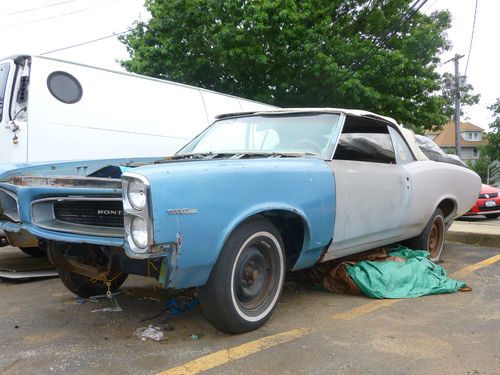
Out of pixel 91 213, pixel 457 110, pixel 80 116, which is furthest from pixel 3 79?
pixel 457 110

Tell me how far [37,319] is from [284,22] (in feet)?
35.8

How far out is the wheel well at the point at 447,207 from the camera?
19.1ft

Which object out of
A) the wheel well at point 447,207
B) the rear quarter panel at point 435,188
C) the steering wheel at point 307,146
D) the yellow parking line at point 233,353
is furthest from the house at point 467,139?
the yellow parking line at point 233,353

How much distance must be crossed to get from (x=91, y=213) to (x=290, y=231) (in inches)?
58.1

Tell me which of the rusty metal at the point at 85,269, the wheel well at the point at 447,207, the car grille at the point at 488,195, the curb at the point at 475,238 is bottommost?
the curb at the point at 475,238

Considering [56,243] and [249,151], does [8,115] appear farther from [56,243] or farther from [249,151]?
[249,151]

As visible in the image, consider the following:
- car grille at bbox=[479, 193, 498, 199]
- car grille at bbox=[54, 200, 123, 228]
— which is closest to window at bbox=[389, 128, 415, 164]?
car grille at bbox=[54, 200, 123, 228]

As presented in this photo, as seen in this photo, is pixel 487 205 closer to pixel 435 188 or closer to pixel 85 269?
pixel 435 188

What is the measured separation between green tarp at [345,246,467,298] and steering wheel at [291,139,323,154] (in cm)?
113

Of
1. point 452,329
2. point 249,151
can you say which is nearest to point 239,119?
point 249,151

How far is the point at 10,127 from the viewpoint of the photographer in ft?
17.4

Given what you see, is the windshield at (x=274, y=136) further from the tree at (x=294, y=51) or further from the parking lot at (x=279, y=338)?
the tree at (x=294, y=51)

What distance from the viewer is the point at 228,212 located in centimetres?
305

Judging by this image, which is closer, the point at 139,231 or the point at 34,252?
the point at 139,231
